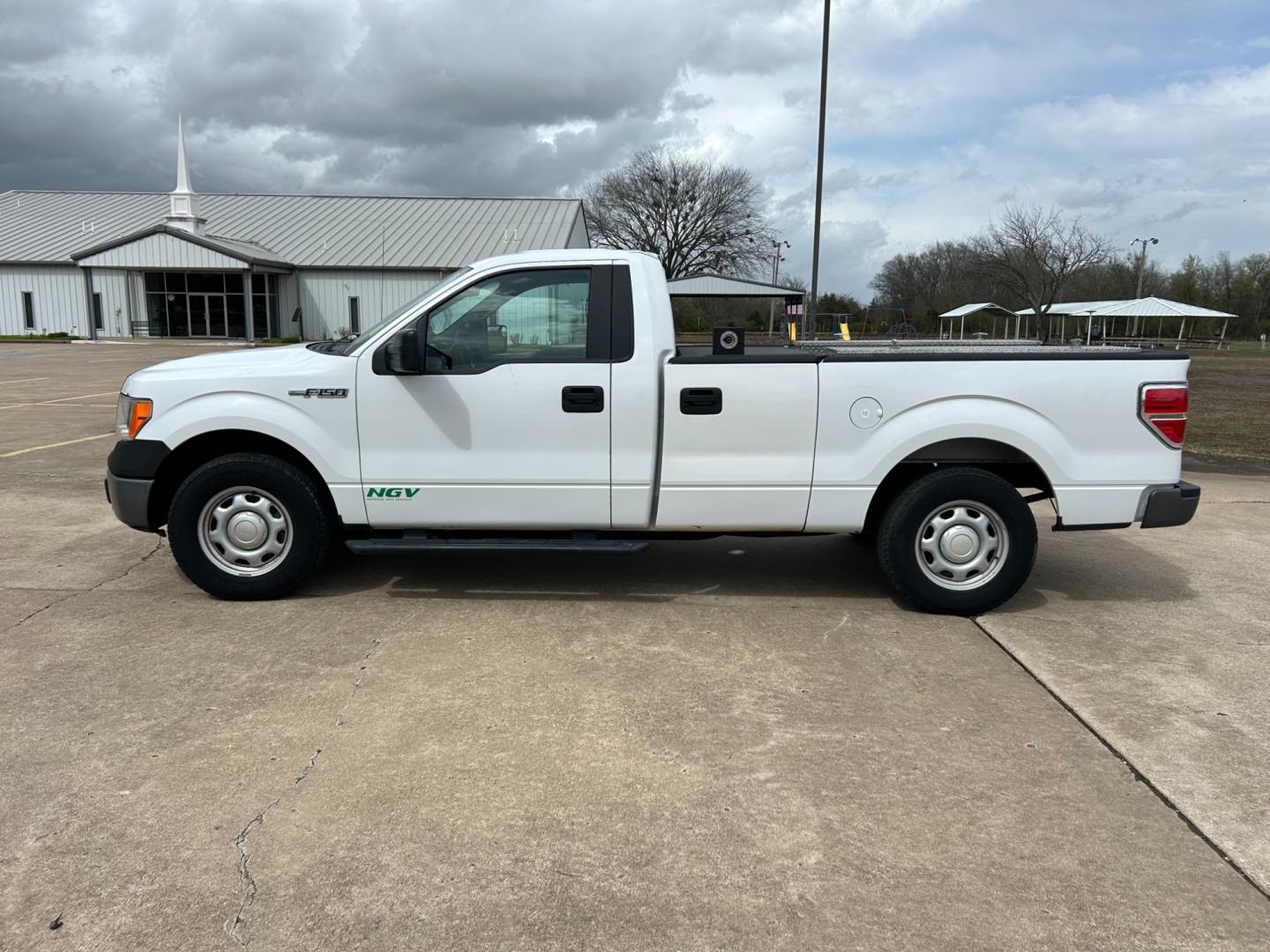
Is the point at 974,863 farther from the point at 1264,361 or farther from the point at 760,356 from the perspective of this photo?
the point at 1264,361

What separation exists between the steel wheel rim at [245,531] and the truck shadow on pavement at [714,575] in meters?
0.38

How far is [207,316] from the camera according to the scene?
143 ft

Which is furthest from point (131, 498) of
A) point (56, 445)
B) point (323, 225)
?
point (323, 225)

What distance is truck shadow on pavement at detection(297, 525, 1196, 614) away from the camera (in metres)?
5.74

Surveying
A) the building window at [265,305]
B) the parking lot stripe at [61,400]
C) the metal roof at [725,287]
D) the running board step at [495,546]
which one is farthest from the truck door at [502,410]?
the building window at [265,305]

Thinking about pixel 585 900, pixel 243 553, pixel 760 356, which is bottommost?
pixel 585 900

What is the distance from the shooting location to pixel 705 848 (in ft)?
10.0

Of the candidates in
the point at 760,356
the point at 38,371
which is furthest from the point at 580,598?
the point at 38,371

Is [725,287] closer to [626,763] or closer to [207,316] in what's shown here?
[626,763]

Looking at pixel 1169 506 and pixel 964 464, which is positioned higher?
pixel 964 464

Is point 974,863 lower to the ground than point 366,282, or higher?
lower

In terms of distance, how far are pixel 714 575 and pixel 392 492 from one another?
213cm

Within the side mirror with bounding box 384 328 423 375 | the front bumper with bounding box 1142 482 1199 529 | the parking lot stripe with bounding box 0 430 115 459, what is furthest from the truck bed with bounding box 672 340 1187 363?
the parking lot stripe with bounding box 0 430 115 459

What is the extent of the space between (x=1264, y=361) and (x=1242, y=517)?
1511 inches
